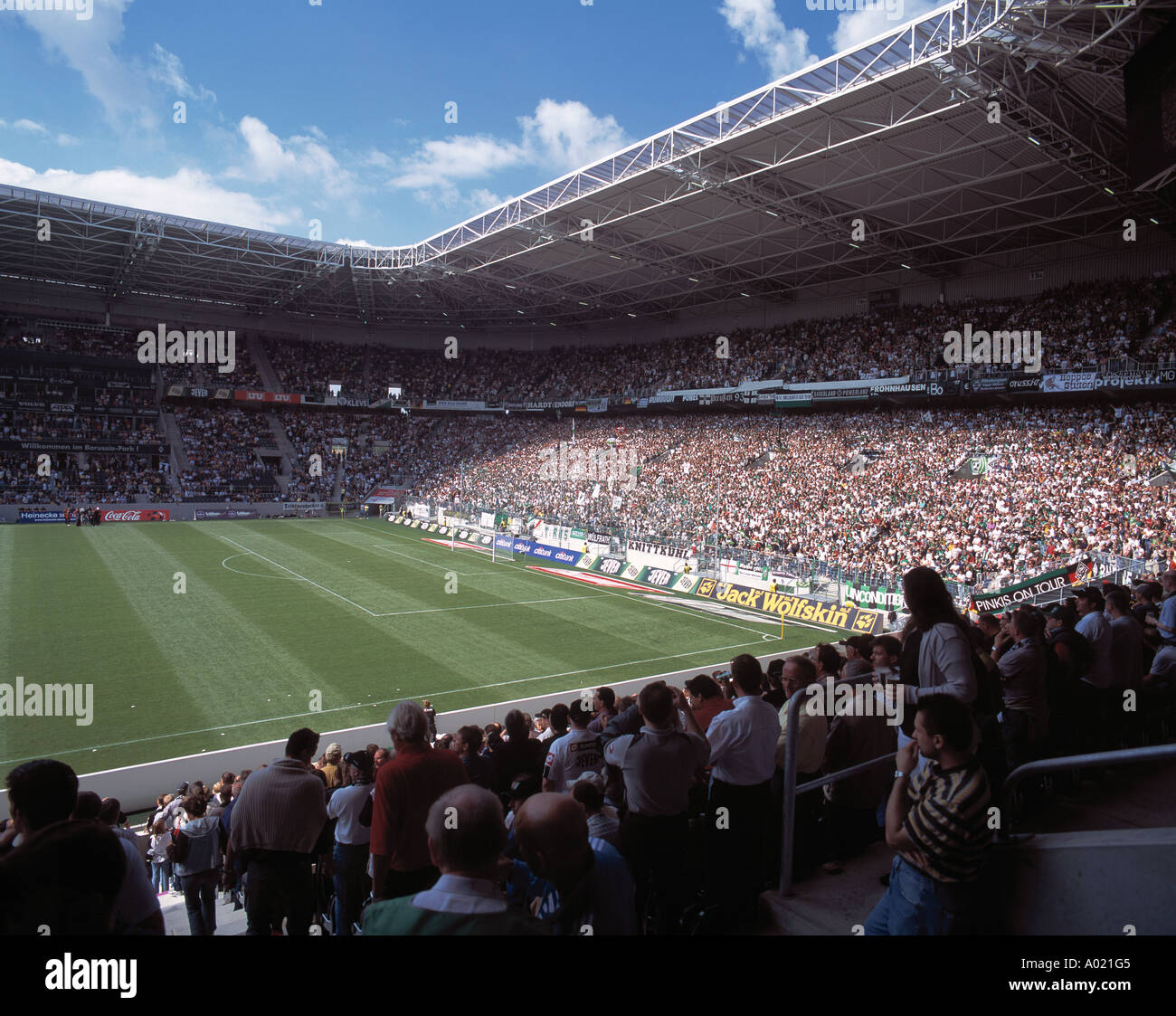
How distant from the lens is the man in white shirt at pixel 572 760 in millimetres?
5684

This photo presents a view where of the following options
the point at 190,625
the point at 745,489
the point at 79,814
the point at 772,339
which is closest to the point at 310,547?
the point at 190,625

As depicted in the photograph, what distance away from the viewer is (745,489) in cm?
3691

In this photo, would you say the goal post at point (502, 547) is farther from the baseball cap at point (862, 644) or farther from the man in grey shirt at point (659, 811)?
the man in grey shirt at point (659, 811)

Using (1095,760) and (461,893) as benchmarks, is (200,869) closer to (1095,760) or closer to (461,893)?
(461,893)

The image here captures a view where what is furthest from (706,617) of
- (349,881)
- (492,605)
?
(349,881)

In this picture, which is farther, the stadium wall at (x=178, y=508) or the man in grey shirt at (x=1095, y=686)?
the stadium wall at (x=178, y=508)

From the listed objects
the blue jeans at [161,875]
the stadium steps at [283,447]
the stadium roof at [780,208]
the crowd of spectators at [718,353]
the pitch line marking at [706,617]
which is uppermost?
the stadium roof at [780,208]

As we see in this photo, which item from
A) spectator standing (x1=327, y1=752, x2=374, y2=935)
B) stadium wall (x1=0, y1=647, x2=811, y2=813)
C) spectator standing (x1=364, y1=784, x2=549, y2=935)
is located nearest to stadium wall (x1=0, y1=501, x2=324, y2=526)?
stadium wall (x1=0, y1=647, x2=811, y2=813)

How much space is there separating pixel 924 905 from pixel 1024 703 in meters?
3.12

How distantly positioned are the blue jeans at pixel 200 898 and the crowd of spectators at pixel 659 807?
0.02m

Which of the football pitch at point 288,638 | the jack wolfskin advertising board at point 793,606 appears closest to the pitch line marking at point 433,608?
the football pitch at point 288,638

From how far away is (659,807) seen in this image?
4098mm
